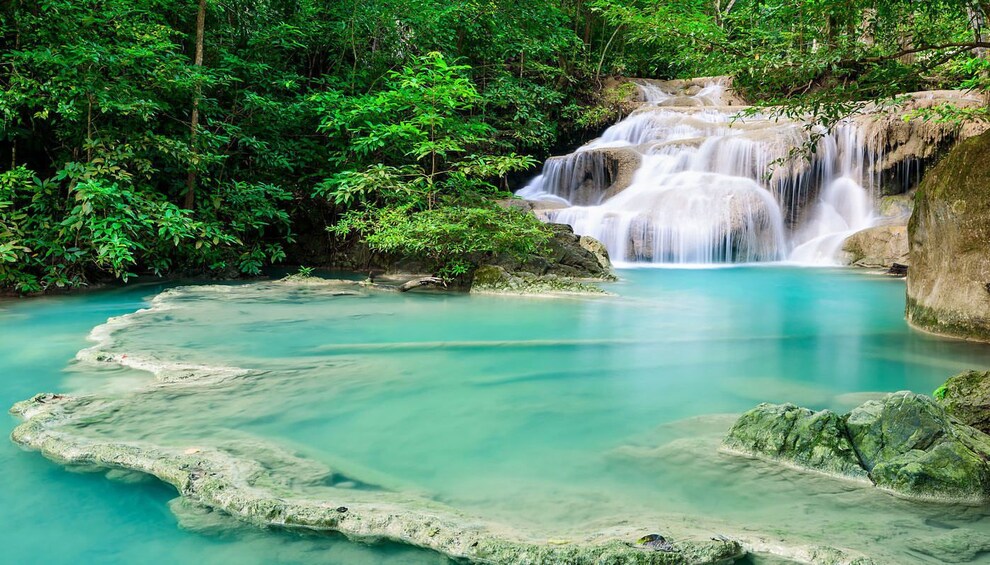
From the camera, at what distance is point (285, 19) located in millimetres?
10648

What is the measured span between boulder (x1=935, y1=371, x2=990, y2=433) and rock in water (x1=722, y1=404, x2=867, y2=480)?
0.54 m

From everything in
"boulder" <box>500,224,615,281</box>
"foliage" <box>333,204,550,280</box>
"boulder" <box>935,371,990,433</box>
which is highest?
"foliage" <box>333,204,550,280</box>

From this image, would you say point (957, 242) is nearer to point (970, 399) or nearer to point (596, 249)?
point (970, 399)

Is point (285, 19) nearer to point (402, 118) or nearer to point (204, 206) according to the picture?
point (402, 118)

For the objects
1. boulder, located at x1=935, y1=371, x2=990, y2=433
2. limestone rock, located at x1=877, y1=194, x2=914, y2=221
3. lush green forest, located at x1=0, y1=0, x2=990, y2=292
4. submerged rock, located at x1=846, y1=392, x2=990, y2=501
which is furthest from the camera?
limestone rock, located at x1=877, y1=194, x2=914, y2=221

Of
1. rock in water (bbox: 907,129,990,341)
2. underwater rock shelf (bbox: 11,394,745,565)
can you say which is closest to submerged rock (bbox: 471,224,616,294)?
rock in water (bbox: 907,129,990,341)

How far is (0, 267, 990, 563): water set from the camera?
2043mm

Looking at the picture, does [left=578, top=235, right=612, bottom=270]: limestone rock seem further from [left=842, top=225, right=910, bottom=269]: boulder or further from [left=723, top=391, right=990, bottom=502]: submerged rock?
[left=723, top=391, right=990, bottom=502]: submerged rock

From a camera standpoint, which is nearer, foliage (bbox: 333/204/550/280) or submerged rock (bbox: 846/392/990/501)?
submerged rock (bbox: 846/392/990/501)

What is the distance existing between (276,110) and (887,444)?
9033 millimetres

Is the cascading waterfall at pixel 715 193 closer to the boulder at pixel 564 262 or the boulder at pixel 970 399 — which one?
the boulder at pixel 564 262

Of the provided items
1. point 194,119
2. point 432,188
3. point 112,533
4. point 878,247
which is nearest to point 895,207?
point 878,247

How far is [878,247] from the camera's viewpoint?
11.8m

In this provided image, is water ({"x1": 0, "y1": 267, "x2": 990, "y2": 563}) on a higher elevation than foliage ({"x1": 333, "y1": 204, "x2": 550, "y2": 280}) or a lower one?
lower
